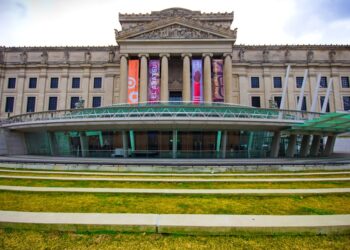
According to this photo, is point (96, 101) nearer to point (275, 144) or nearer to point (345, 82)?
point (275, 144)

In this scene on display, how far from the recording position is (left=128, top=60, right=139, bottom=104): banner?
48844 millimetres

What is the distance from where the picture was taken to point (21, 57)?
61.8 meters

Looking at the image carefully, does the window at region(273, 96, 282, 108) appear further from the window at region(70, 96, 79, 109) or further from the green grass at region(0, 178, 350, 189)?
the window at region(70, 96, 79, 109)

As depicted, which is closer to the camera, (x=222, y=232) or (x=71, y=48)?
(x=222, y=232)

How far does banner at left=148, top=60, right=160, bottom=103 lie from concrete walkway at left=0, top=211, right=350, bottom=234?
43.6 metres

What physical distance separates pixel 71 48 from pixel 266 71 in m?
54.3

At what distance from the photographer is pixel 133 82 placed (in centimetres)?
4984

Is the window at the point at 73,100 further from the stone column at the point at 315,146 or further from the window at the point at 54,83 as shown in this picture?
the stone column at the point at 315,146

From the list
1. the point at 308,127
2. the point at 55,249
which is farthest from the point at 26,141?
the point at 308,127

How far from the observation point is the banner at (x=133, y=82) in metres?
48.8

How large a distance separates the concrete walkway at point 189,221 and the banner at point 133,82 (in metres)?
42.9

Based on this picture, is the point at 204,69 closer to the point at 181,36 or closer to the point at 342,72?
the point at 181,36

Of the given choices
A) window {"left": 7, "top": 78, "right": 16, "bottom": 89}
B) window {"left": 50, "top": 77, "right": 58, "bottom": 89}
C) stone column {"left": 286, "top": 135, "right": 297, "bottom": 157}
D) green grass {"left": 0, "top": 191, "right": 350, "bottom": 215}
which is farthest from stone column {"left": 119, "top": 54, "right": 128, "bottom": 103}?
green grass {"left": 0, "top": 191, "right": 350, "bottom": 215}

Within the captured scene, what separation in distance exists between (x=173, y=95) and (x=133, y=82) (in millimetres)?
13269
